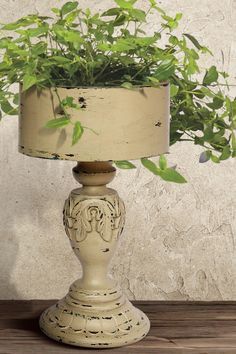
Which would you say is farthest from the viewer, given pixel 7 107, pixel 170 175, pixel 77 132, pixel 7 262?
pixel 7 262

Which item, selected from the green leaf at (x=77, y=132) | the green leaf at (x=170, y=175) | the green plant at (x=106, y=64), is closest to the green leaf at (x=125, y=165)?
the green plant at (x=106, y=64)

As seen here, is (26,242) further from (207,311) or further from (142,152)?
(142,152)

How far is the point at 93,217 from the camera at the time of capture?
1.39 m

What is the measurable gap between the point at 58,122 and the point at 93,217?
21 cm

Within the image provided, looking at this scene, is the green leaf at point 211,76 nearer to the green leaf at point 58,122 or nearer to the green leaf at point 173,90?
the green leaf at point 173,90

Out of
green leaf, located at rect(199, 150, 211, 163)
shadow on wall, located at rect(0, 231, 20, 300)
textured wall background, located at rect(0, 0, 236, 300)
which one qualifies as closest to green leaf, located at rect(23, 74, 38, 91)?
green leaf, located at rect(199, 150, 211, 163)

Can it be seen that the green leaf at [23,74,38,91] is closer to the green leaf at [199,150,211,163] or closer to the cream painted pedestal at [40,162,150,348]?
the cream painted pedestal at [40,162,150,348]

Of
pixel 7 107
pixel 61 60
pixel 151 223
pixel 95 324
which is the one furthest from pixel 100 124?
pixel 151 223

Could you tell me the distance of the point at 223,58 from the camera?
67.7 inches

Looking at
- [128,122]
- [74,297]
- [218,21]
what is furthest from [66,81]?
[218,21]

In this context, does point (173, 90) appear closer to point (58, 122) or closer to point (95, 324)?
point (58, 122)

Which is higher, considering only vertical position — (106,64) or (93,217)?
(106,64)

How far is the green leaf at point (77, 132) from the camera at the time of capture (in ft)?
4.08

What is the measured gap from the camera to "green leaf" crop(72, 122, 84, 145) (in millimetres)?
1244
